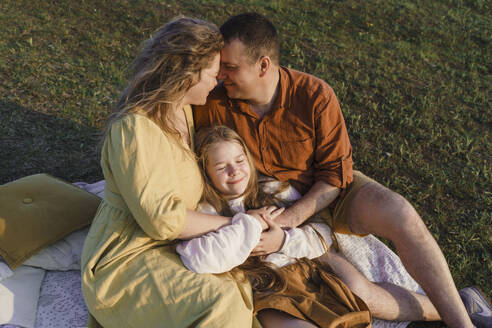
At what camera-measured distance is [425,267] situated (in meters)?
3.27

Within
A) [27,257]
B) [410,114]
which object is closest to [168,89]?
[27,257]

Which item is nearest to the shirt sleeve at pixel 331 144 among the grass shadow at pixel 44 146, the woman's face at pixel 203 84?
the woman's face at pixel 203 84

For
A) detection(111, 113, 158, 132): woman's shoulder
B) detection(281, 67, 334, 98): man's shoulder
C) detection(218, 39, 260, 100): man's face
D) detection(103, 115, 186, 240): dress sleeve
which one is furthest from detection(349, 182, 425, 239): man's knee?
detection(111, 113, 158, 132): woman's shoulder

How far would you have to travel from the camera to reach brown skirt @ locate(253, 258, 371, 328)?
2840 millimetres

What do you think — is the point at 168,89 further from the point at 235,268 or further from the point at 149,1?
the point at 149,1

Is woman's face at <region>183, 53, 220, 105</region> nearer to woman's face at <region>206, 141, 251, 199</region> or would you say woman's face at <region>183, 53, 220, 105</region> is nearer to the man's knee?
woman's face at <region>206, 141, 251, 199</region>

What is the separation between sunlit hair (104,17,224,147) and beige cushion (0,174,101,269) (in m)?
0.91

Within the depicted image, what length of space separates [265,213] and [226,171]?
42 cm

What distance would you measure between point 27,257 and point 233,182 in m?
1.55

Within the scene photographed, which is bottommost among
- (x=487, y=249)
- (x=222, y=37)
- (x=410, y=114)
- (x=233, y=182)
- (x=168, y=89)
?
(x=487, y=249)

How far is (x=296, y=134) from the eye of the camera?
3.77 m

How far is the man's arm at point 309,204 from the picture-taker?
349cm

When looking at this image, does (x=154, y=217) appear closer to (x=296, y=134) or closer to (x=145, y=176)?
(x=145, y=176)

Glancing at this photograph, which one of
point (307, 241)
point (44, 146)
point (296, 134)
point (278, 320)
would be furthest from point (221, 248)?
point (44, 146)
